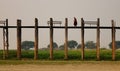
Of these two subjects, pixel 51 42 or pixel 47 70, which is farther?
pixel 51 42

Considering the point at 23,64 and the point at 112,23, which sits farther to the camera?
the point at 112,23

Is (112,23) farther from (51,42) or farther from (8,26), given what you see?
(8,26)

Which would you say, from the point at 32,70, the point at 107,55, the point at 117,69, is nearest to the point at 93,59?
the point at 107,55

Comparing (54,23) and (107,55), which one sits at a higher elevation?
(54,23)

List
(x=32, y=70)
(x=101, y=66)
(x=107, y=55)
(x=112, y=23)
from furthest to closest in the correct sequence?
(x=107, y=55) < (x=112, y=23) < (x=101, y=66) < (x=32, y=70)

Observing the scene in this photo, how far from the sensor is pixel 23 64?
33.5 metres

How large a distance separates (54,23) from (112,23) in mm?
4780

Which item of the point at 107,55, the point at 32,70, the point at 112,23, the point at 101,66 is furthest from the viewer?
the point at 107,55

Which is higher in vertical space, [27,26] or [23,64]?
[27,26]

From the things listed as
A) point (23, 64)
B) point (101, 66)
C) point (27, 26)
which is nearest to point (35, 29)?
point (27, 26)

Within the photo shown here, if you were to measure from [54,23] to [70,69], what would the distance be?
9489 millimetres

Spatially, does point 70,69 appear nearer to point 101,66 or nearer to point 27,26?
point 101,66

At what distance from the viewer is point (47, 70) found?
94.3 ft

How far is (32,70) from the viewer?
94.2 feet
